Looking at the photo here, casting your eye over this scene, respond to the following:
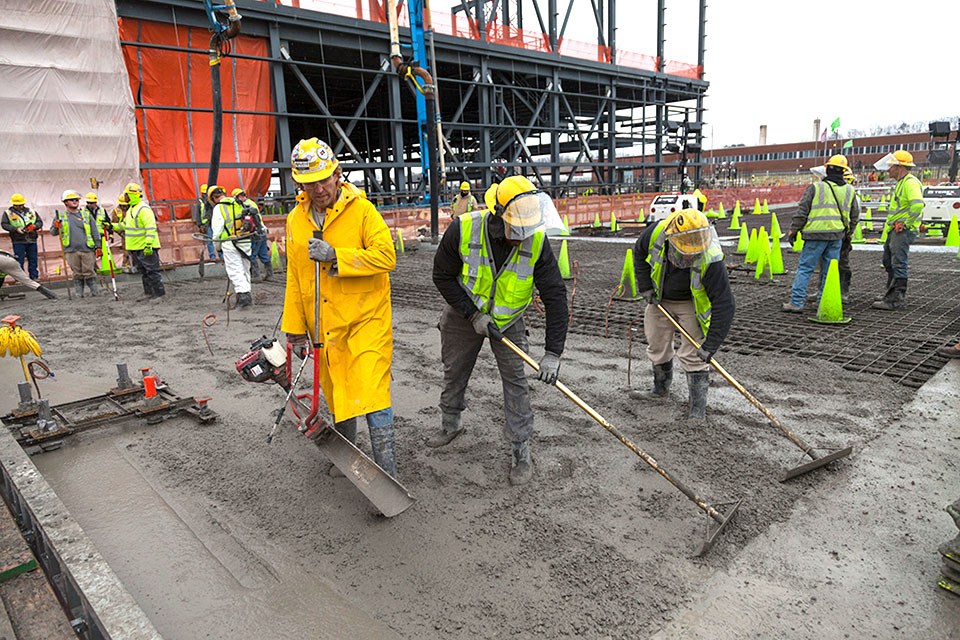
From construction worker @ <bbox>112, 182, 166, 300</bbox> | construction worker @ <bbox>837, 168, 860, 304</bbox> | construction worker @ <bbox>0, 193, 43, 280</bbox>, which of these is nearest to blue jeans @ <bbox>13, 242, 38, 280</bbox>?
construction worker @ <bbox>0, 193, 43, 280</bbox>

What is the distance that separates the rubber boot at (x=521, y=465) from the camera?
356cm

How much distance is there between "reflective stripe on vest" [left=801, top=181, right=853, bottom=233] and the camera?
268 inches

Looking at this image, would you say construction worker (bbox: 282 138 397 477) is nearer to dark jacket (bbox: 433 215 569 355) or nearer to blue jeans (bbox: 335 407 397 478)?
blue jeans (bbox: 335 407 397 478)

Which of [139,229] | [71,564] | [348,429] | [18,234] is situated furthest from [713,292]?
[18,234]

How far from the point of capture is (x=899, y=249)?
7047 millimetres

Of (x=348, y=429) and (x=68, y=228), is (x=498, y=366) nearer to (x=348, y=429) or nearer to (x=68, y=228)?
(x=348, y=429)

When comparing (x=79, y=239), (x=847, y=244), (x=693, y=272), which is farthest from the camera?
(x=79, y=239)

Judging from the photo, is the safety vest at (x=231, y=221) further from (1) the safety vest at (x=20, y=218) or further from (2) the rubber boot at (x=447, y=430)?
(2) the rubber boot at (x=447, y=430)

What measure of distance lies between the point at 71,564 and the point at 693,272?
386 centimetres

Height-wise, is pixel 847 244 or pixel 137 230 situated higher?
pixel 137 230

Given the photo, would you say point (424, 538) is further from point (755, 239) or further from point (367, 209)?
point (755, 239)

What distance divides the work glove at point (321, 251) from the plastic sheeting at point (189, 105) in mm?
16144

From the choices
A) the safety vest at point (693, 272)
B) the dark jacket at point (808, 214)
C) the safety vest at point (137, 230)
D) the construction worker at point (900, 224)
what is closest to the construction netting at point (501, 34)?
the safety vest at point (137, 230)

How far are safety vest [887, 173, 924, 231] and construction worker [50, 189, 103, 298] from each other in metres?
12.1
